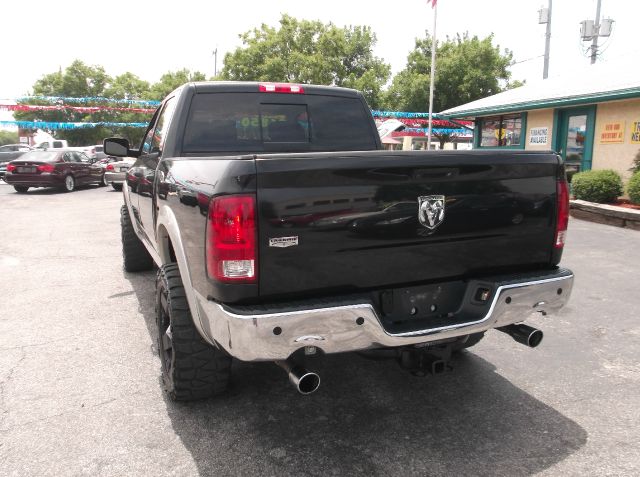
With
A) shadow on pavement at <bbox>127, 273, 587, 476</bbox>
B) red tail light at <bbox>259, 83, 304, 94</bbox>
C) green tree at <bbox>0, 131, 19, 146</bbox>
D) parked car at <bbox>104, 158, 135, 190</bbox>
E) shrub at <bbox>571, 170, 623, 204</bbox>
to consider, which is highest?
green tree at <bbox>0, 131, 19, 146</bbox>

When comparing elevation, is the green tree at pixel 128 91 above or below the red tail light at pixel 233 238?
above

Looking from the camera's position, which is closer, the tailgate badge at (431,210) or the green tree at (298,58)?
the tailgate badge at (431,210)

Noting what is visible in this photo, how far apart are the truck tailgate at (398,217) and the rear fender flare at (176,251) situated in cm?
49

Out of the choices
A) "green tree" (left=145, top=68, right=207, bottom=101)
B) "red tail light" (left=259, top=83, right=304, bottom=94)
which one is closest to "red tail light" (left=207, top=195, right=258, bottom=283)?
"red tail light" (left=259, top=83, right=304, bottom=94)

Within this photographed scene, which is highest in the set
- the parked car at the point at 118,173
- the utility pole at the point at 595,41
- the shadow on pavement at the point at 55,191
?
the utility pole at the point at 595,41

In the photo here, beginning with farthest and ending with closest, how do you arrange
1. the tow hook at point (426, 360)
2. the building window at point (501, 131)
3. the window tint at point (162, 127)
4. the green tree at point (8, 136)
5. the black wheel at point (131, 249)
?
the green tree at point (8, 136), the building window at point (501, 131), the black wheel at point (131, 249), the window tint at point (162, 127), the tow hook at point (426, 360)

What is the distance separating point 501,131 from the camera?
17.6 m

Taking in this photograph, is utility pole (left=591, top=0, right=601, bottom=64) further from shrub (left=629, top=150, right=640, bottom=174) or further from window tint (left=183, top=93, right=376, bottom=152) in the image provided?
window tint (left=183, top=93, right=376, bottom=152)

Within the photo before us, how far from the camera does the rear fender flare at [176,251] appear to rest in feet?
8.89

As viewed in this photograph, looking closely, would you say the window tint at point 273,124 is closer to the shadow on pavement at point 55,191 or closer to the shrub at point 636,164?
the shrub at point 636,164

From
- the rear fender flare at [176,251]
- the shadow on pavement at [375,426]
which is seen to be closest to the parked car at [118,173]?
the rear fender flare at [176,251]

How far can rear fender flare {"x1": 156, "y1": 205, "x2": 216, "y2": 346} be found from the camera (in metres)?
2.71

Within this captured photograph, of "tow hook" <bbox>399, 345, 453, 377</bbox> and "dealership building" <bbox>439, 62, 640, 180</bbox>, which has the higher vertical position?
"dealership building" <bbox>439, 62, 640, 180</bbox>

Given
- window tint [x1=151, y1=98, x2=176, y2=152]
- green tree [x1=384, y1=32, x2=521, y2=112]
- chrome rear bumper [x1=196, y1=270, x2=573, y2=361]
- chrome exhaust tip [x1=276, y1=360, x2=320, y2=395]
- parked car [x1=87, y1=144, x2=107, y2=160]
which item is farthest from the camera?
green tree [x1=384, y1=32, x2=521, y2=112]
